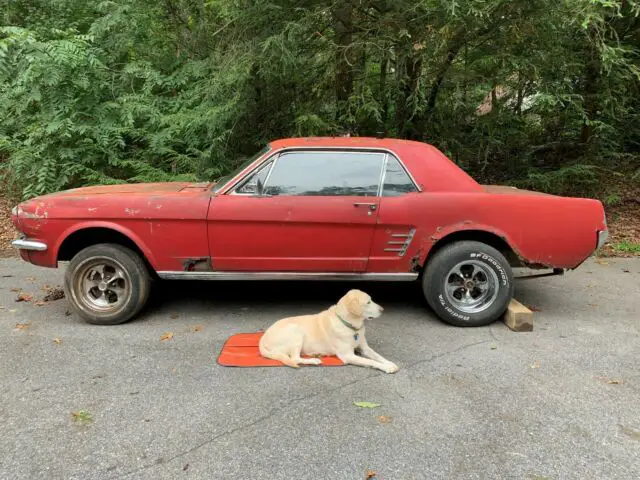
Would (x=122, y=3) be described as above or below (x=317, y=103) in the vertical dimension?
above

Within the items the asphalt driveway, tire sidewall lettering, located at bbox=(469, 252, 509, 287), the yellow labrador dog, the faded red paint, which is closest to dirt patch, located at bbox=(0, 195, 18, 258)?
the asphalt driveway

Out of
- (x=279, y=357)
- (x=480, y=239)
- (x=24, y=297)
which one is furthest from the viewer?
(x=24, y=297)

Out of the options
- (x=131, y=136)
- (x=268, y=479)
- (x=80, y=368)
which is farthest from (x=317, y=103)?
(x=268, y=479)

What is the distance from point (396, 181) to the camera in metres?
4.50

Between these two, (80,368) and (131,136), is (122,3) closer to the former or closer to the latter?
(131,136)

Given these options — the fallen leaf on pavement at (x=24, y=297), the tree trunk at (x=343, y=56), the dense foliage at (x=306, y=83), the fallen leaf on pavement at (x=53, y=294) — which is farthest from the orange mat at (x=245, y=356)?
the tree trunk at (x=343, y=56)

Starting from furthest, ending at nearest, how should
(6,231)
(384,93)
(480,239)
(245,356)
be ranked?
1. (6,231)
2. (384,93)
3. (480,239)
4. (245,356)

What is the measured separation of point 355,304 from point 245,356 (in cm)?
100

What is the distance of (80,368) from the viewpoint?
366 cm

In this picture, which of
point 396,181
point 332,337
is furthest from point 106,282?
point 396,181

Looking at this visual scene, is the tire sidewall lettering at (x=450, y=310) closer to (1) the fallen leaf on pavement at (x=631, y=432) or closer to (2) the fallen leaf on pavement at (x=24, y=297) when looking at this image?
(1) the fallen leaf on pavement at (x=631, y=432)

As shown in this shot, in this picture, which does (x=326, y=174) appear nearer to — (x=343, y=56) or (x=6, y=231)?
(x=343, y=56)

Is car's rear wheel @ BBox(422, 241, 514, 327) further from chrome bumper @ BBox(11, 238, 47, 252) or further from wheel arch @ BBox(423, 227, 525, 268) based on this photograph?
chrome bumper @ BBox(11, 238, 47, 252)

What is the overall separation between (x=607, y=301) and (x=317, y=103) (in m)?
4.92
